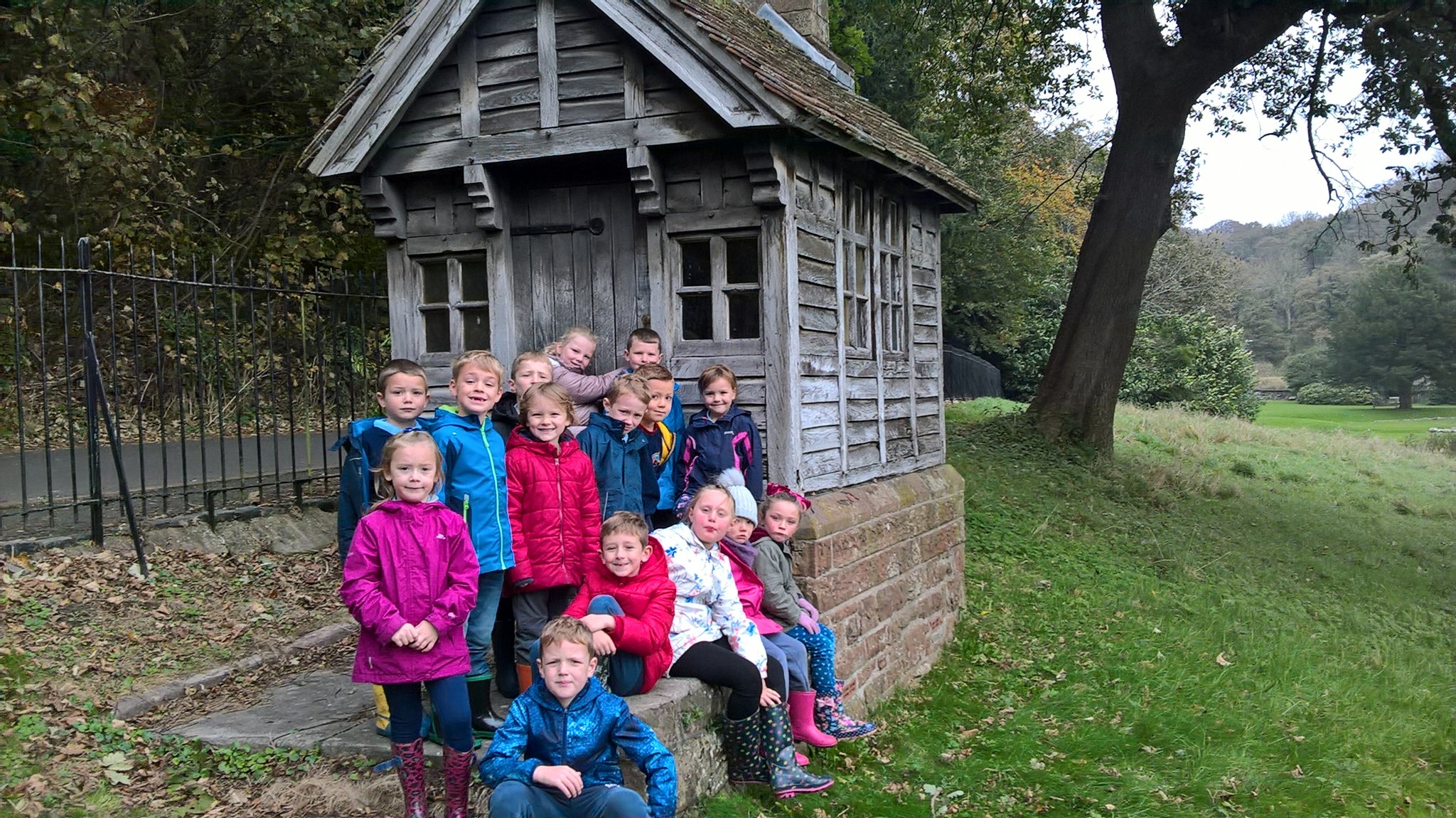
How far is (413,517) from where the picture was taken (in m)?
4.07

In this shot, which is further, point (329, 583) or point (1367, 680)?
point (1367, 680)

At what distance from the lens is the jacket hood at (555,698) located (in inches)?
148

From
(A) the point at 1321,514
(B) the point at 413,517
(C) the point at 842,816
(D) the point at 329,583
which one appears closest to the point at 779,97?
(B) the point at 413,517

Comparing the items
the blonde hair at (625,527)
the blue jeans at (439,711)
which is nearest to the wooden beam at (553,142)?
the blonde hair at (625,527)

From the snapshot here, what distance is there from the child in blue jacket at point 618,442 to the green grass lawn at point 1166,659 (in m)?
1.61

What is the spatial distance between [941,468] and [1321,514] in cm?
851

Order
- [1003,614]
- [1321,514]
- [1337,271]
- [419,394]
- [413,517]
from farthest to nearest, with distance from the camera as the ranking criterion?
[1337,271]
[1321,514]
[1003,614]
[419,394]
[413,517]

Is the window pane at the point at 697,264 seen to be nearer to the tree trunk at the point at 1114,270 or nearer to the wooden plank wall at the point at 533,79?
the wooden plank wall at the point at 533,79

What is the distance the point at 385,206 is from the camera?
720cm

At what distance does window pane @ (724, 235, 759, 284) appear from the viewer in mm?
6656

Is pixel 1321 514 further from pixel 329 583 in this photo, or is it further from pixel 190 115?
pixel 190 115

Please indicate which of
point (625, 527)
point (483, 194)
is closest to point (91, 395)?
point (483, 194)

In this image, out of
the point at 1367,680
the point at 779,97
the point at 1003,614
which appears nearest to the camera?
the point at 779,97

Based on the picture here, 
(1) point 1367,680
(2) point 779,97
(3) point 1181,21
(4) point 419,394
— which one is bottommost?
(1) point 1367,680
